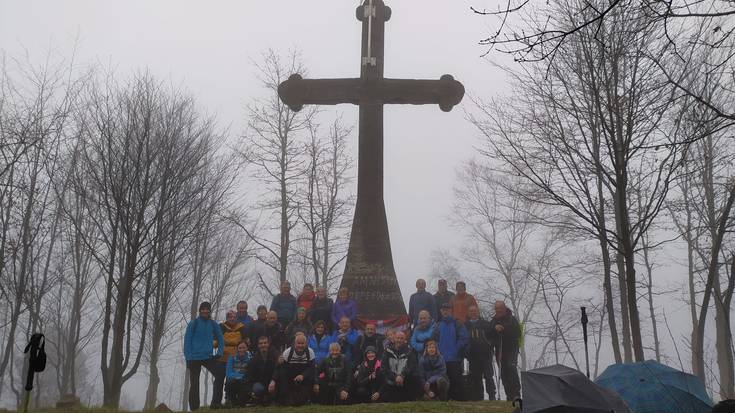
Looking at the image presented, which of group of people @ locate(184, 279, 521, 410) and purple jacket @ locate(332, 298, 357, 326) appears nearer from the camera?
group of people @ locate(184, 279, 521, 410)

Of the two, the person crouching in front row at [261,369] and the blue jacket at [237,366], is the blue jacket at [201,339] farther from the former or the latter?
the person crouching in front row at [261,369]

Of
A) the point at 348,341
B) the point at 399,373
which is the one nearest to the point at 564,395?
the point at 399,373

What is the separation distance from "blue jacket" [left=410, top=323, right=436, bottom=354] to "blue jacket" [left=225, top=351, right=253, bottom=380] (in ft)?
8.03

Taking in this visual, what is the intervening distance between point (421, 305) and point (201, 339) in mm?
3560

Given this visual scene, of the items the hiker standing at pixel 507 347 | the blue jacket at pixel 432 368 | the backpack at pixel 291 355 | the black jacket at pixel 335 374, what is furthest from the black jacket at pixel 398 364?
the hiker standing at pixel 507 347

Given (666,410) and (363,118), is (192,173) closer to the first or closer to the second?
Answer: (363,118)

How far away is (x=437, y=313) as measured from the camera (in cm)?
1009

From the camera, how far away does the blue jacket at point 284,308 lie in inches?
397

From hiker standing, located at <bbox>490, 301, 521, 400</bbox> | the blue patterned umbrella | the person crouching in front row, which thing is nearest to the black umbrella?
the blue patterned umbrella

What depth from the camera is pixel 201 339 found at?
926cm

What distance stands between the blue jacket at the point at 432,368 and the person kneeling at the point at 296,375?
1.57 m

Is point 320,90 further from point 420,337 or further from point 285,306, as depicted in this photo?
point 420,337

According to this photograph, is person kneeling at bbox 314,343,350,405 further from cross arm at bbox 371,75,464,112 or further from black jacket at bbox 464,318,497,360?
cross arm at bbox 371,75,464,112

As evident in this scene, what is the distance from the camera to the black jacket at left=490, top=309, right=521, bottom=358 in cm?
930
